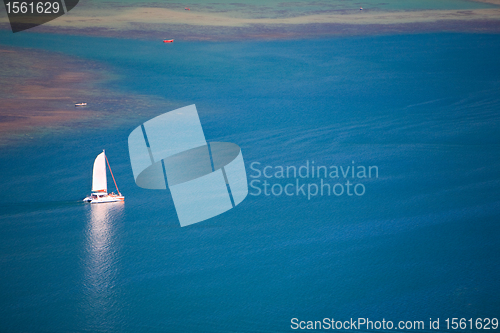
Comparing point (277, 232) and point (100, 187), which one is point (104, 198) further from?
point (277, 232)

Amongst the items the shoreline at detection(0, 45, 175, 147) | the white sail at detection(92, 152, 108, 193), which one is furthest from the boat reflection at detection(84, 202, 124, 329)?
the shoreline at detection(0, 45, 175, 147)

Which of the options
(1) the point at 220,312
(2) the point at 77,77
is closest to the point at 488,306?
(1) the point at 220,312

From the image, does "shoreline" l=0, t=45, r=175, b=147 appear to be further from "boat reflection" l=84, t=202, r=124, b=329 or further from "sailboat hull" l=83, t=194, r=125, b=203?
"boat reflection" l=84, t=202, r=124, b=329

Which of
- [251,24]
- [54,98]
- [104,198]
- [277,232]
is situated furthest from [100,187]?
[251,24]

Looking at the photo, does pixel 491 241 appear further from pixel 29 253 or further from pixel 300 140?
pixel 29 253

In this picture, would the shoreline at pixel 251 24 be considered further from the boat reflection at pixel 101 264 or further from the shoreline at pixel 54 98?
the boat reflection at pixel 101 264

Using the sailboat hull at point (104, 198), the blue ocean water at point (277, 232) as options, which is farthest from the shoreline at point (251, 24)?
the sailboat hull at point (104, 198)
